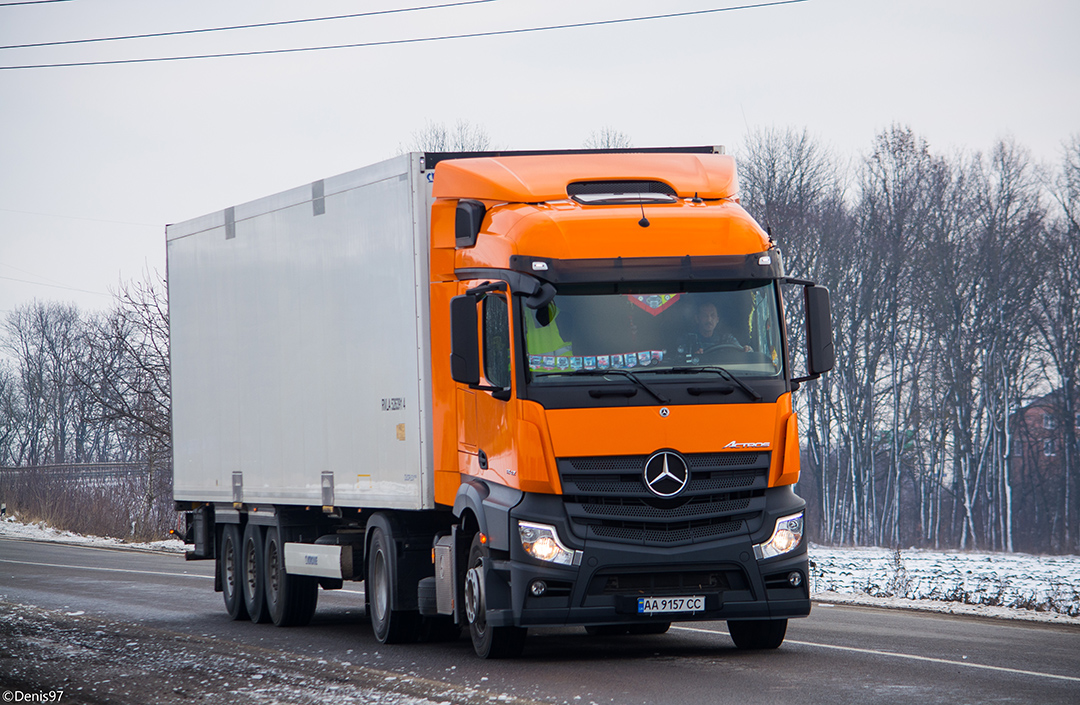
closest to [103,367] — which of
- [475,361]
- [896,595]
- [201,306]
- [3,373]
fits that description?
[201,306]

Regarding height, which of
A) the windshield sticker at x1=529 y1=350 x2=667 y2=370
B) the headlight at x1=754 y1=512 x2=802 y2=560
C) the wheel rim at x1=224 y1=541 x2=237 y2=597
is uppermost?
the windshield sticker at x1=529 y1=350 x2=667 y2=370

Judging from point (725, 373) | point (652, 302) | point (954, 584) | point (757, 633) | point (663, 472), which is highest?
point (652, 302)

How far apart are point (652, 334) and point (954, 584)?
10.1 meters

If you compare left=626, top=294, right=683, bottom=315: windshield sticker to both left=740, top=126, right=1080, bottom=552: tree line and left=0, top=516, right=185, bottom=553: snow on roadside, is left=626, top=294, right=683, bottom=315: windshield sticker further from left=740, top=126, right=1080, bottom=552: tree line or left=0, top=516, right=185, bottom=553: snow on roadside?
left=740, top=126, right=1080, bottom=552: tree line

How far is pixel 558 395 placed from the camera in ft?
30.3

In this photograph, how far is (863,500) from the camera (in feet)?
174

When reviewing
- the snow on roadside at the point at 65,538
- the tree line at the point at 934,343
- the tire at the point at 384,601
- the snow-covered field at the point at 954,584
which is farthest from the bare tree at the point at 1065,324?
the tire at the point at 384,601

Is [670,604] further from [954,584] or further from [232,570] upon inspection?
[954,584]

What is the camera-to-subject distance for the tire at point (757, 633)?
10344mm

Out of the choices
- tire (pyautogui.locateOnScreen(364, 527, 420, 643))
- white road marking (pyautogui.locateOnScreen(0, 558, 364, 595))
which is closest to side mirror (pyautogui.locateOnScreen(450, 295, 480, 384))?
tire (pyautogui.locateOnScreen(364, 527, 420, 643))

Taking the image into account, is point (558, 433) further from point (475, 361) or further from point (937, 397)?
point (937, 397)

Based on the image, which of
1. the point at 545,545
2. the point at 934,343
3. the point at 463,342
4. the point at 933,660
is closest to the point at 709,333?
the point at 463,342

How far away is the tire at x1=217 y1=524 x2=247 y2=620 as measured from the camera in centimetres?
1515

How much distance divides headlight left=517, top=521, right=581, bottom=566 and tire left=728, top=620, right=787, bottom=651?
1844 millimetres
